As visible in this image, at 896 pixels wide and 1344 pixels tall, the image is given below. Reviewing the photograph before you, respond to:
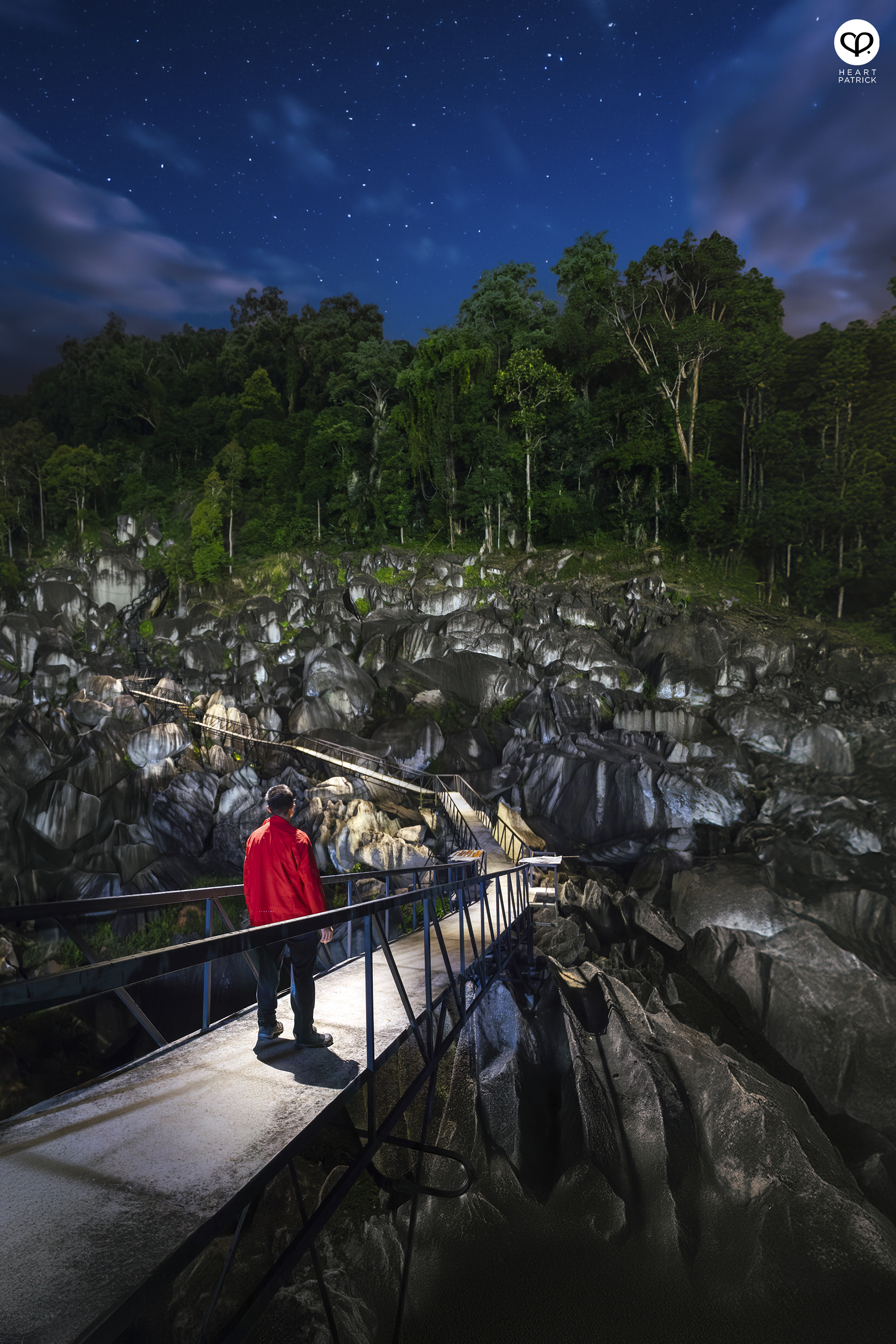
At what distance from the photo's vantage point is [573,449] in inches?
1361

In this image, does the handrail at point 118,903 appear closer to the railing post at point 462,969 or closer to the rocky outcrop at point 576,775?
the railing post at point 462,969

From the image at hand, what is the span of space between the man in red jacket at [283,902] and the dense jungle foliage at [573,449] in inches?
1201

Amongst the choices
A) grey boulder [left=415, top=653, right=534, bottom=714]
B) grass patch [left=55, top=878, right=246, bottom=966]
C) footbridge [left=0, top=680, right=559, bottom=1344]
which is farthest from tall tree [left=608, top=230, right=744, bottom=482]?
footbridge [left=0, top=680, right=559, bottom=1344]

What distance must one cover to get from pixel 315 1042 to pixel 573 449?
35.6m

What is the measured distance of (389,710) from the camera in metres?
21.9

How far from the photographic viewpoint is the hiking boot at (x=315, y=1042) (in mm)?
3393

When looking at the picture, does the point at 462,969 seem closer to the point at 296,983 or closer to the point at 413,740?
the point at 296,983

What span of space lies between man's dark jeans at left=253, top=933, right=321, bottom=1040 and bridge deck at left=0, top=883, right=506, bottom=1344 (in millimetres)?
151

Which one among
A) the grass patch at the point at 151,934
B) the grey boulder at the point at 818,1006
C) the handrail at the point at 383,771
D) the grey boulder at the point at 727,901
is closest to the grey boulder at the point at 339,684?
the handrail at the point at 383,771

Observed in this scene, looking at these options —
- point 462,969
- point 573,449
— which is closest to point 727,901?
point 462,969

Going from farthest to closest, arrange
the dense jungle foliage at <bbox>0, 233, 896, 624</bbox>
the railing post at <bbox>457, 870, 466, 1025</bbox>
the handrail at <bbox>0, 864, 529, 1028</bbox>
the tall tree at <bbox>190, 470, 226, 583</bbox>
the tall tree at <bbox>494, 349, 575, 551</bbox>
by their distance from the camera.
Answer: the tall tree at <bbox>190, 470, 226, 583</bbox>
the tall tree at <bbox>494, 349, 575, 551</bbox>
the dense jungle foliage at <bbox>0, 233, 896, 624</bbox>
the railing post at <bbox>457, 870, 466, 1025</bbox>
the handrail at <bbox>0, 864, 529, 1028</bbox>

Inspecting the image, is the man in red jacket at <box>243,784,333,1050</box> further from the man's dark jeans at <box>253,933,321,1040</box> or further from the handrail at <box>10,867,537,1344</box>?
the handrail at <box>10,867,537,1344</box>

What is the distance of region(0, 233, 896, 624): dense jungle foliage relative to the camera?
2828 centimetres

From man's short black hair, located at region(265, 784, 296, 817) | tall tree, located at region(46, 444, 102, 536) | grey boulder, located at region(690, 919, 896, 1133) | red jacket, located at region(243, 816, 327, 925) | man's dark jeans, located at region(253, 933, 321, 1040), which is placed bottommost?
grey boulder, located at region(690, 919, 896, 1133)
